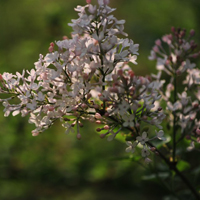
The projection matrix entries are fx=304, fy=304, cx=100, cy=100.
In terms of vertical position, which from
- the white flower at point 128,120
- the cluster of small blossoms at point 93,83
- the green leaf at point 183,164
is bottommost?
the green leaf at point 183,164

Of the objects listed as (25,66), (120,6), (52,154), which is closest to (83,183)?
(52,154)

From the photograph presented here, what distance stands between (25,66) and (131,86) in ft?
5.40

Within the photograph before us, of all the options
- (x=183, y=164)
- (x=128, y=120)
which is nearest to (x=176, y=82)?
(x=183, y=164)

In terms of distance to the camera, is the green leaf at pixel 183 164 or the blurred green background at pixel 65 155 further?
the blurred green background at pixel 65 155

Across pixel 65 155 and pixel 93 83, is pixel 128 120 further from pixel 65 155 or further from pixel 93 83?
pixel 65 155

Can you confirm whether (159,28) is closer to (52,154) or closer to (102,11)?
Answer: (52,154)

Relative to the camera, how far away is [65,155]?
7.12 feet

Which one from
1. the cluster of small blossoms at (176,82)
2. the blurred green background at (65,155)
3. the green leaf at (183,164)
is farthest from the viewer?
the blurred green background at (65,155)

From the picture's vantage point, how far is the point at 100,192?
78.2 inches

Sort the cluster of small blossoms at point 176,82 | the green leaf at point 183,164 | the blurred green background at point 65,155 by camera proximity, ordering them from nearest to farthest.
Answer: the cluster of small blossoms at point 176,82, the green leaf at point 183,164, the blurred green background at point 65,155

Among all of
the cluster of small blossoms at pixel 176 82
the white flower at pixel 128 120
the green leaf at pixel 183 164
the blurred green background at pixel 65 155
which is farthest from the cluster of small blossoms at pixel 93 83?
the blurred green background at pixel 65 155

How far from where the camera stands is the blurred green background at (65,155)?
1878 mm

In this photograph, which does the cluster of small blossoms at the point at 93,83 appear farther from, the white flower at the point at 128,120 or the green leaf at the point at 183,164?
the green leaf at the point at 183,164

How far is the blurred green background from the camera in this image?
188 cm
